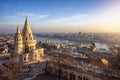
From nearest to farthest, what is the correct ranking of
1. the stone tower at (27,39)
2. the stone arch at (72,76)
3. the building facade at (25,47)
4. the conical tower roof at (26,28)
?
1. the stone arch at (72,76)
2. the building facade at (25,47)
3. the stone tower at (27,39)
4. the conical tower roof at (26,28)

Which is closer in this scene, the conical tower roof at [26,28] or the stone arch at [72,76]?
the stone arch at [72,76]

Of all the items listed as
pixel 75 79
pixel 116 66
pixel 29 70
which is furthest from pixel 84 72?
pixel 29 70

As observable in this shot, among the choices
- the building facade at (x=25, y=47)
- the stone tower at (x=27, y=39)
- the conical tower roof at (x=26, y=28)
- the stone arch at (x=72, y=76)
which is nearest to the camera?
the stone arch at (x=72, y=76)

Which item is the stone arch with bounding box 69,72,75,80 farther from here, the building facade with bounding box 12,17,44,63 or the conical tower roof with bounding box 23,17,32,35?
the conical tower roof with bounding box 23,17,32,35

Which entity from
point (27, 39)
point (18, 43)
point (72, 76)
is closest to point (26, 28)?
point (27, 39)

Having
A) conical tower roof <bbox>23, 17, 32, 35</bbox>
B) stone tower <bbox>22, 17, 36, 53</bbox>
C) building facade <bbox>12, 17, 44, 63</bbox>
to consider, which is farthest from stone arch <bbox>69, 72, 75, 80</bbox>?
conical tower roof <bbox>23, 17, 32, 35</bbox>

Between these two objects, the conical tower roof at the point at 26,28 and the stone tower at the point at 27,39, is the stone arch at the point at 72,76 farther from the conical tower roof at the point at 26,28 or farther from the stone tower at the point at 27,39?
the conical tower roof at the point at 26,28

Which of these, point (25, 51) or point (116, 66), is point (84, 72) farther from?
point (25, 51)

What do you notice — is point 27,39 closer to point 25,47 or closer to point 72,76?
point 25,47

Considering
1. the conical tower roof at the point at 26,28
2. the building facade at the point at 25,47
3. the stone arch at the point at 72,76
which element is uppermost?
the conical tower roof at the point at 26,28

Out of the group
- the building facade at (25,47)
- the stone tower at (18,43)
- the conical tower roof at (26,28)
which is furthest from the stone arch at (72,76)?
the conical tower roof at (26,28)

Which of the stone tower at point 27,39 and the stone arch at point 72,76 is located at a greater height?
the stone tower at point 27,39
